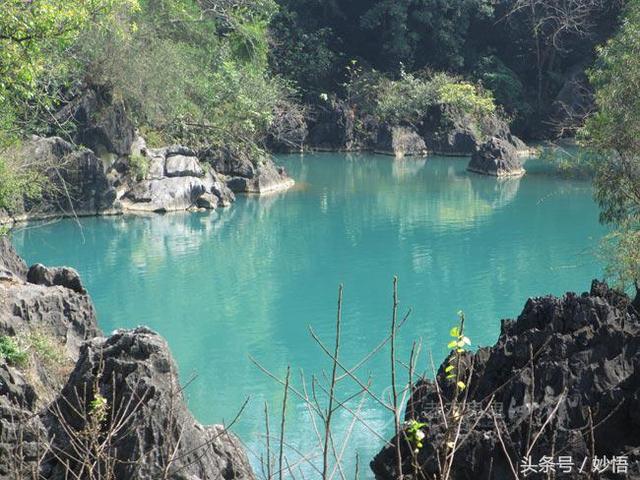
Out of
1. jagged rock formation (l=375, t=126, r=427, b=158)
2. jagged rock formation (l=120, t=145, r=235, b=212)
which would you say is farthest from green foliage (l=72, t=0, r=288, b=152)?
jagged rock formation (l=375, t=126, r=427, b=158)

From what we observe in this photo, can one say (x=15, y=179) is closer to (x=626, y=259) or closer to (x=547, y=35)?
(x=626, y=259)

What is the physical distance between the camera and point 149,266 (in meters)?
18.0

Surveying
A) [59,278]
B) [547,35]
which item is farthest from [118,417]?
[547,35]

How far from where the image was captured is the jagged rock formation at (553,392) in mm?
6223

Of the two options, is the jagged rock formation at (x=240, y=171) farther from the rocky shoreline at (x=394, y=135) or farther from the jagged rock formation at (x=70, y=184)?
the rocky shoreline at (x=394, y=135)

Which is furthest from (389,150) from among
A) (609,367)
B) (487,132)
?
(609,367)

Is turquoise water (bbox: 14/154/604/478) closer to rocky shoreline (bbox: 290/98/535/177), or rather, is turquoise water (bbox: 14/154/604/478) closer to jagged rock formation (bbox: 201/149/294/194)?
jagged rock formation (bbox: 201/149/294/194)

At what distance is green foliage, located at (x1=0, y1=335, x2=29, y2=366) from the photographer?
26.6 feet

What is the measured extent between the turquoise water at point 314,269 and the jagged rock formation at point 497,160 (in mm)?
1371

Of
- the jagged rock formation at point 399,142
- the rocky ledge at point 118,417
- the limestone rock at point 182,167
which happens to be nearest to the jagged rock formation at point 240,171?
the limestone rock at point 182,167

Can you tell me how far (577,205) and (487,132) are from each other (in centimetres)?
1105

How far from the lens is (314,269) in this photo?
18016mm

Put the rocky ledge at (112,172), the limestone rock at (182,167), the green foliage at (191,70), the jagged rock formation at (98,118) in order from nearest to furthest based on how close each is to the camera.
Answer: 1. the rocky ledge at (112,172)
2. the jagged rock formation at (98,118)
3. the green foliage at (191,70)
4. the limestone rock at (182,167)

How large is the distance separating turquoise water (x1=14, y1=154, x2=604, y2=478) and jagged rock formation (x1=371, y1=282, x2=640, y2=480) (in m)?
2.03
